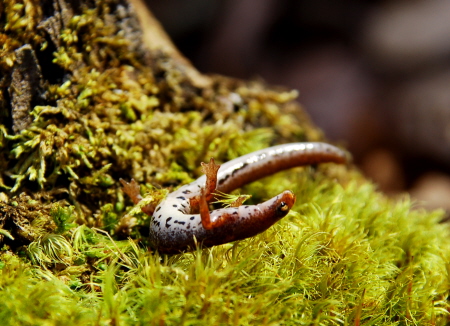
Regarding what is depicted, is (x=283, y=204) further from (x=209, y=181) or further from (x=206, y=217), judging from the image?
(x=209, y=181)

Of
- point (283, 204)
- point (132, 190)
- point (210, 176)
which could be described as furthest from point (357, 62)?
point (132, 190)

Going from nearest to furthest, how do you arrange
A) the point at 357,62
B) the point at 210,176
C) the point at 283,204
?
the point at 283,204, the point at 210,176, the point at 357,62

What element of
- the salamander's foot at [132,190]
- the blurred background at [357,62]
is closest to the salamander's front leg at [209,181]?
the salamander's foot at [132,190]

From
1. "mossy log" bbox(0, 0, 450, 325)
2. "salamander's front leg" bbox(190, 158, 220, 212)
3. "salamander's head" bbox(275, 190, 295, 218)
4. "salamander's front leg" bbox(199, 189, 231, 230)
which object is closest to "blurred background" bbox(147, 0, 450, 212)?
"mossy log" bbox(0, 0, 450, 325)

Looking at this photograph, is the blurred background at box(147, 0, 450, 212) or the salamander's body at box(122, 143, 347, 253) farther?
the blurred background at box(147, 0, 450, 212)

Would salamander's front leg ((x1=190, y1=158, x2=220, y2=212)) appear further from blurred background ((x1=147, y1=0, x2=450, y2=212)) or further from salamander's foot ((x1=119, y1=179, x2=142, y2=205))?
blurred background ((x1=147, y1=0, x2=450, y2=212))

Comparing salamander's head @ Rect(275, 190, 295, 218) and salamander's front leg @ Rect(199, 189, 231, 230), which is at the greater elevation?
salamander's head @ Rect(275, 190, 295, 218)

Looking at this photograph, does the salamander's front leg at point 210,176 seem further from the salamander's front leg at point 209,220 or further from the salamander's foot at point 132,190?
the salamander's foot at point 132,190

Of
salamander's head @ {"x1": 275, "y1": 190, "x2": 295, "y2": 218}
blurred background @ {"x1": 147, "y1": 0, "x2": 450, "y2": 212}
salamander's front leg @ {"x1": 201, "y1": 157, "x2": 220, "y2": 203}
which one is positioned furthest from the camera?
blurred background @ {"x1": 147, "y1": 0, "x2": 450, "y2": 212}
